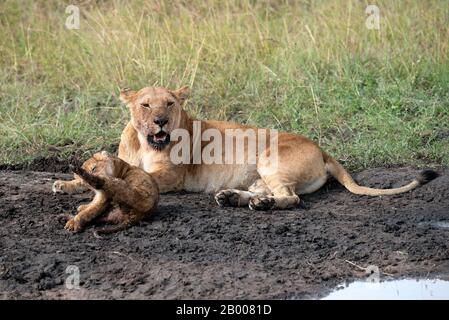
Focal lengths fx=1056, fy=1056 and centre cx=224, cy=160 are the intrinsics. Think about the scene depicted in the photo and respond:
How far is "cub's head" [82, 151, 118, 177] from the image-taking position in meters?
6.22

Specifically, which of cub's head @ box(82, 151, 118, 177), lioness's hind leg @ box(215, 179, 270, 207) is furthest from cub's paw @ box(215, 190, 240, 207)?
cub's head @ box(82, 151, 118, 177)

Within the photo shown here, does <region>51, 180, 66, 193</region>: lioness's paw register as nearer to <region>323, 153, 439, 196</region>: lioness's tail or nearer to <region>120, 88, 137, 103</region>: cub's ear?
<region>120, 88, 137, 103</region>: cub's ear

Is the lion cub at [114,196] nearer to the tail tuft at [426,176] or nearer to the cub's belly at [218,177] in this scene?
the cub's belly at [218,177]

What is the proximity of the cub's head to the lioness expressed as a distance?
2.28 feet

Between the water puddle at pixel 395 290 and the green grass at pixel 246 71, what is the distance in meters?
2.46

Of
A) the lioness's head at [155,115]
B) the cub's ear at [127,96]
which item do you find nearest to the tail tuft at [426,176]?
the lioness's head at [155,115]

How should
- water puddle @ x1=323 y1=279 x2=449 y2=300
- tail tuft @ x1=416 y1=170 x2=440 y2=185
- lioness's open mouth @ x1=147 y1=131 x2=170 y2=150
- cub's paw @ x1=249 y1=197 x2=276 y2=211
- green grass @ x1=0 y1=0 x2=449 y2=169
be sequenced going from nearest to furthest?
1. water puddle @ x1=323 y1=279 x2=449 y2=300
2. cub's paw @ x1=249 y1=197 x2=276 y2=211
3. tail tuft @ x1=416 y1=170 x2=440 y2=185
4. lioness's open mouth @ x1=147 y1=131 x2=170 y2=150
5. green grass @ x1=0 y1=0 x2=449 y2=169

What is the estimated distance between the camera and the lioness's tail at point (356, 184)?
6930 millimetres

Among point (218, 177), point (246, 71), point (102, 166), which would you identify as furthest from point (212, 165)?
point (246, 71)

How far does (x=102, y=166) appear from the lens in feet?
20.5

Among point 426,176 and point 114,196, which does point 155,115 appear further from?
point 426,176

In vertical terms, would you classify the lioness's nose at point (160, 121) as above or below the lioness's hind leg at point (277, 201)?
above

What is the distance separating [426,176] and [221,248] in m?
1.76

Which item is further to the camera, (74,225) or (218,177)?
(218,177)
